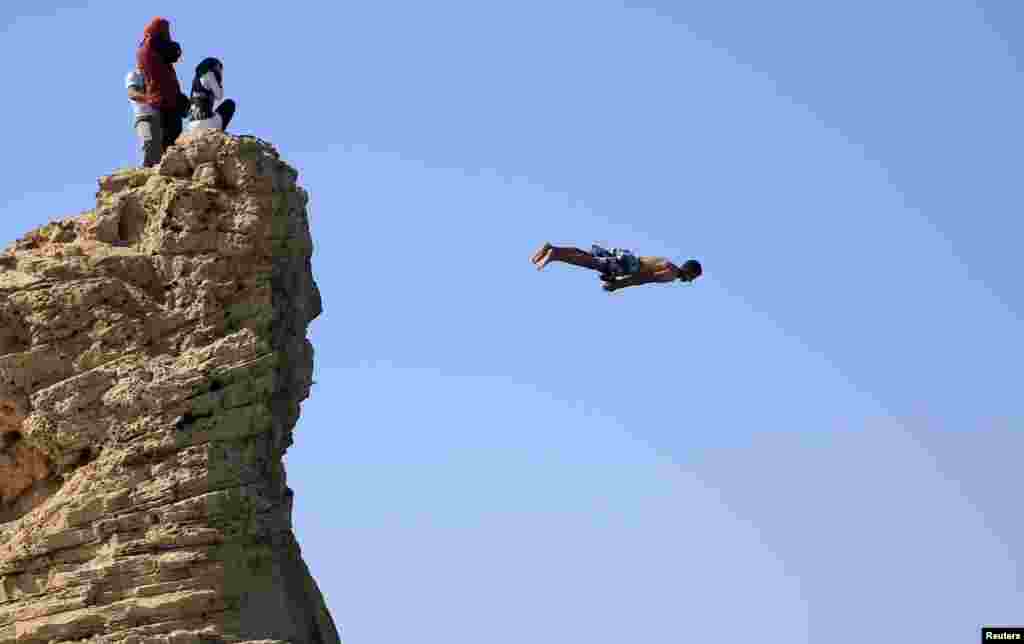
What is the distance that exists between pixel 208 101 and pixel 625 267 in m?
8.99

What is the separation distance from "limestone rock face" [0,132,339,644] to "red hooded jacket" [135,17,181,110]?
7.65ft

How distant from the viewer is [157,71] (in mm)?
44719

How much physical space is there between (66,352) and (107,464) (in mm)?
2209

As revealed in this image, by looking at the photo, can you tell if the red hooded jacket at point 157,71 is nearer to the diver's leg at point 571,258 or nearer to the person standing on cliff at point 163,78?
the person standing on cliff at point 163,78

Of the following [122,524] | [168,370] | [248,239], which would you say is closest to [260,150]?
[248,239]

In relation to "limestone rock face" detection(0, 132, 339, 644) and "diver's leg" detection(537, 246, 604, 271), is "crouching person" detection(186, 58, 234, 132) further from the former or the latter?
"diver's leg" detection(537, 246, 604, 271)

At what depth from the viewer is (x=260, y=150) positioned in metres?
41.7

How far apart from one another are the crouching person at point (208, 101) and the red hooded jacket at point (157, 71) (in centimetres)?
85

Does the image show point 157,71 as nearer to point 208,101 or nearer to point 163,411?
point 208,101

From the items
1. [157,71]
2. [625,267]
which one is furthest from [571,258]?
[157,71]

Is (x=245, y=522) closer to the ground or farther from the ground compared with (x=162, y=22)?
closer to the ground

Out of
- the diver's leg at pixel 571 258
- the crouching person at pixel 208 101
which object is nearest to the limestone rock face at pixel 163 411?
the crouching person at pixel 208 101

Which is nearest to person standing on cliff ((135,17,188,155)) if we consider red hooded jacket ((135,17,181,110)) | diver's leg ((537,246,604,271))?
red hooded jacket ((135,17,181,110))

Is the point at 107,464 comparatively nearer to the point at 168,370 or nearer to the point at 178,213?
the point at 168,370
